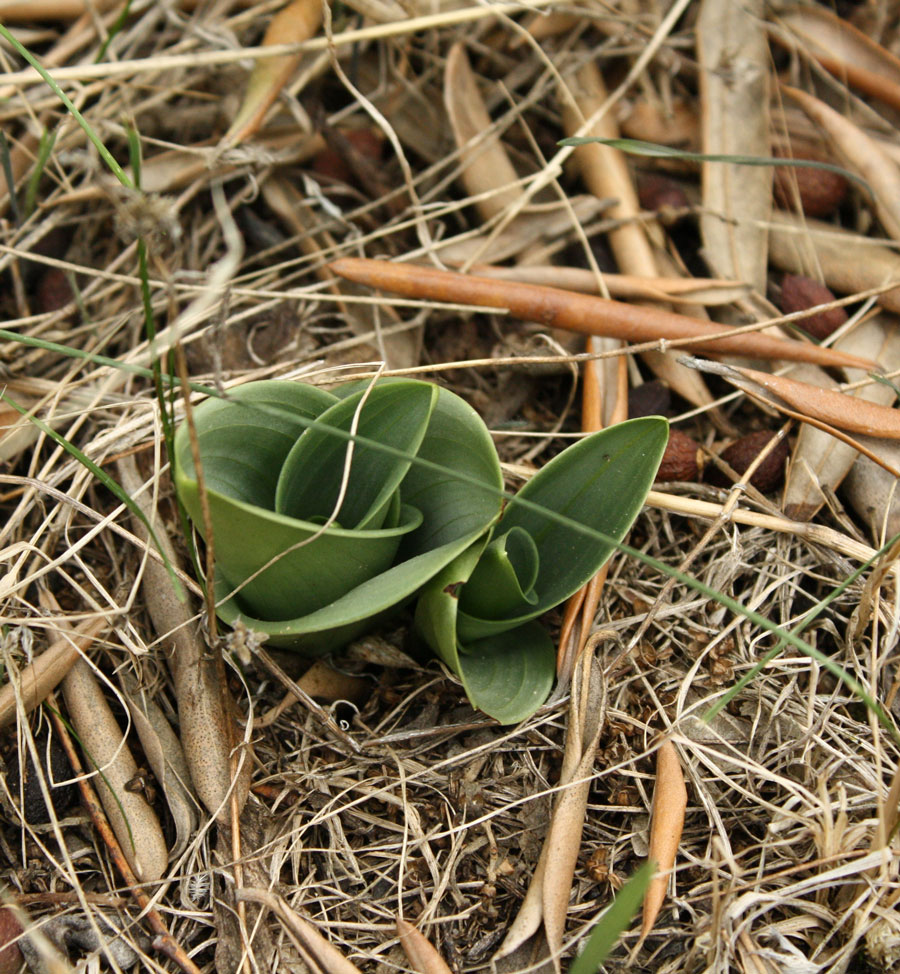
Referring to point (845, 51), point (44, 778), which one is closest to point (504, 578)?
point (44, 778)

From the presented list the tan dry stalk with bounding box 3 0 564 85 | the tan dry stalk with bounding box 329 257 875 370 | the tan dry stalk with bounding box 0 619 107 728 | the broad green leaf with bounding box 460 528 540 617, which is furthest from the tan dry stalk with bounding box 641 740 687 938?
the tan dry stalk with bounding box 3 0 564 85

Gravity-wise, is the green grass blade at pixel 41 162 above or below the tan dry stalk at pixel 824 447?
above

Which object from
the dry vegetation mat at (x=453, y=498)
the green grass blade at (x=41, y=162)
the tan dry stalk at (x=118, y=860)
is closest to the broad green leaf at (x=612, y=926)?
the dry vegetation mat at (x=453, y=498)

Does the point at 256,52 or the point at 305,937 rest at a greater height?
the point at 256,52

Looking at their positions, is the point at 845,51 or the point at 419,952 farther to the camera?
the point at 845,51

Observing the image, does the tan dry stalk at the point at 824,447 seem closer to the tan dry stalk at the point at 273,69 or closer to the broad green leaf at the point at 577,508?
the broad green leaf at the point at 577,508

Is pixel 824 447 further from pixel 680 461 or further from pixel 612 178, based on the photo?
Answer: pixel 612 178
